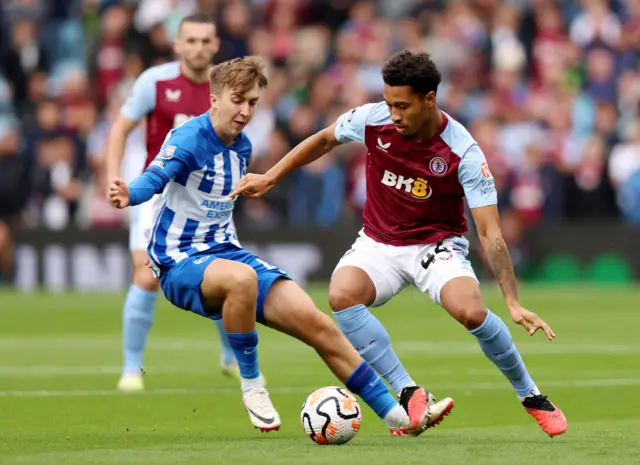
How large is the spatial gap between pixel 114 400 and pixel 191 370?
2163mm

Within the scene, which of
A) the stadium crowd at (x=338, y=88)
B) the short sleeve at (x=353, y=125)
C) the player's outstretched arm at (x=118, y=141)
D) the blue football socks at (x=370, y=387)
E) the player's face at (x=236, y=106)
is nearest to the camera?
the blue football socks at (x=370, y=387)

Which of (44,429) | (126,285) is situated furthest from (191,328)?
(44,429)

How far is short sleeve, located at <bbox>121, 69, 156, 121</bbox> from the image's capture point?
10570 millimetres

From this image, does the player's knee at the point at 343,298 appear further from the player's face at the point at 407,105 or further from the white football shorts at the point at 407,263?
the player's face at the point at 407,105

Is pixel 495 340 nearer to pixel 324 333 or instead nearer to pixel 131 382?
pixel 324 333

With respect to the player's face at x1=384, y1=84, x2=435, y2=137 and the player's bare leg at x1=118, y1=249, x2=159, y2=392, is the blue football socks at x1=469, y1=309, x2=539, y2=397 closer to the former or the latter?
the player's face at x1=384, y1=84, x2=435, y2=137

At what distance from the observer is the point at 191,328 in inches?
634

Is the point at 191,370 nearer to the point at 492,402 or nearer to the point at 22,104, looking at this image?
the point at 492,402

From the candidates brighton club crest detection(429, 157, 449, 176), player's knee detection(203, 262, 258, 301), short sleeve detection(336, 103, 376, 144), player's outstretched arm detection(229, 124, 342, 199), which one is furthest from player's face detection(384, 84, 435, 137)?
player's knee detection(203, 262, 258, 301)

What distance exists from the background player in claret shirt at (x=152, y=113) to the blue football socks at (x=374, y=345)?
Result: 2.70 meters

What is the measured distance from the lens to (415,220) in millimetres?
8227

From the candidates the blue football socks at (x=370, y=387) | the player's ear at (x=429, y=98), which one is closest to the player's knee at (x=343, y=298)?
the blue football socks at (x=370, y=387)

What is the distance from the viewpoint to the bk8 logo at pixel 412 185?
26.6 feet

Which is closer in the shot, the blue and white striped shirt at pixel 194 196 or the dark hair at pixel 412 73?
the dark hair at pixel 412 73
